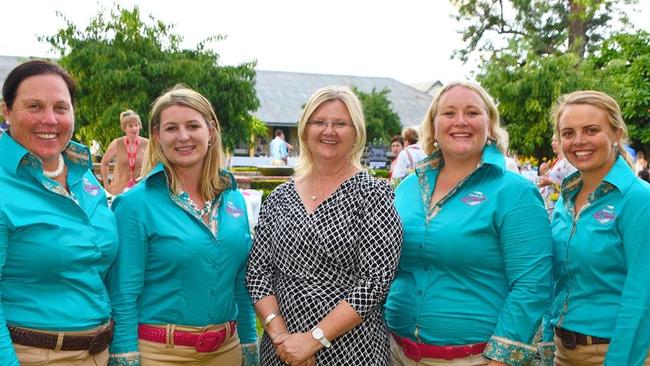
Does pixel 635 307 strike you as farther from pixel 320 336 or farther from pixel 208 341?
pixel 208 341

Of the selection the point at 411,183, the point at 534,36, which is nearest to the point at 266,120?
the point at 534,36

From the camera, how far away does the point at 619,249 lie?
298cm

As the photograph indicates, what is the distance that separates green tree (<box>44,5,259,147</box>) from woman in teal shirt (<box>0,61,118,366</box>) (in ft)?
57.2

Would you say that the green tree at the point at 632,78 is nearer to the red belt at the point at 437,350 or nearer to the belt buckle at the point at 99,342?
the red belt at the point at 437,350

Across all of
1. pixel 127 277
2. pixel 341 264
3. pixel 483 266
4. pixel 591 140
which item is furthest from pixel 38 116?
pixel 591 140

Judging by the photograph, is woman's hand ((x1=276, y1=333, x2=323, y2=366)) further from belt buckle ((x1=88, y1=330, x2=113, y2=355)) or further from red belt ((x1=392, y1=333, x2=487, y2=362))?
belt buckle ((x1=88, y1=330, x2=113, y2=355))

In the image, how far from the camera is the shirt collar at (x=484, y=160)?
316cm

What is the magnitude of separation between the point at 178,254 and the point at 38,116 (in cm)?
92

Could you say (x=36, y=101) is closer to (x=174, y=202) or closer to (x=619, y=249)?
(x=174, y=202)

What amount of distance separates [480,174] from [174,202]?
5.15 feet

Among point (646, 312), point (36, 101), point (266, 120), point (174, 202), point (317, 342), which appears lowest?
point (266, 120)

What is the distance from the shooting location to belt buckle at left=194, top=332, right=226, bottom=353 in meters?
3.23

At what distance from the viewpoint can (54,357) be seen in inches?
107

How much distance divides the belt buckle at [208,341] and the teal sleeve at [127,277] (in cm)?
31
